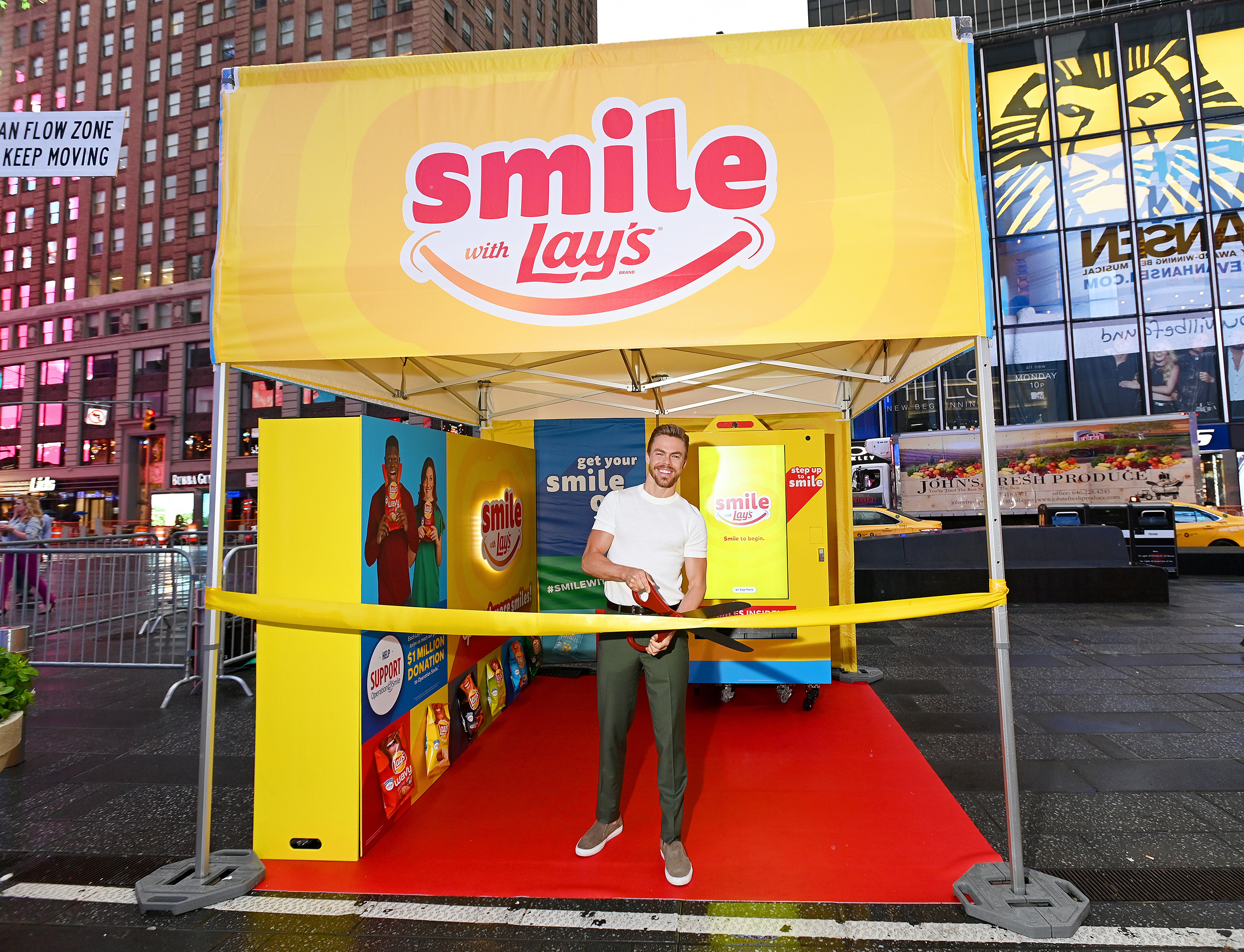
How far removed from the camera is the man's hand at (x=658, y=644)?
3125 millimetres

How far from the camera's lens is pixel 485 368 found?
19.9ft

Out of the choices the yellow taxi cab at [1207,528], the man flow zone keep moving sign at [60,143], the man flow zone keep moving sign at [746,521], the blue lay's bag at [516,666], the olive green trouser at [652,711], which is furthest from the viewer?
the yellow taxi cab at [1207,528]

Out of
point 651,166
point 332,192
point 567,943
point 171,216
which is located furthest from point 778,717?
point 171,216

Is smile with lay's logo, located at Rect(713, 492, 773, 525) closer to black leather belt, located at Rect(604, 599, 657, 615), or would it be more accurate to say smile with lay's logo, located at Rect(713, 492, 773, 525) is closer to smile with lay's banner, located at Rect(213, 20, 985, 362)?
black leather belt, located at Rect(604, 599, 657, 615)

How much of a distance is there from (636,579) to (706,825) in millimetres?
1618

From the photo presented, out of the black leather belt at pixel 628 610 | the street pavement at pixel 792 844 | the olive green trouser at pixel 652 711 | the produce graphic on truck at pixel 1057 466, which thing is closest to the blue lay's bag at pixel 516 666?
the street pavement at pixel 792 844

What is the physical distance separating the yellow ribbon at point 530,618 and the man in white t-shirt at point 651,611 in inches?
8.2

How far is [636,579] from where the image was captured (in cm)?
316

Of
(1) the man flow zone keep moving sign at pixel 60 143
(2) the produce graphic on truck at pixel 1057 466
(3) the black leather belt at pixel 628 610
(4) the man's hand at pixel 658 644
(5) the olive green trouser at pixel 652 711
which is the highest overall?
(1) the man flow zone keep moving sign at pixel 60 143

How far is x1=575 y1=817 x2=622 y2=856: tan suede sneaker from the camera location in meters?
3.36

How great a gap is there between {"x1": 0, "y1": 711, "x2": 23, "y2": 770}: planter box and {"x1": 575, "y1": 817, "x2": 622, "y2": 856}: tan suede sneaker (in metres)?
4.22

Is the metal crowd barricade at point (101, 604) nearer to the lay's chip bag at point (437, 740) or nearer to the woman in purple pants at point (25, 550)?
the woman in purple pants at point (25, 550)

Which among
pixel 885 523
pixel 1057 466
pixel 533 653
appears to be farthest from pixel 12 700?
pixel 1057 466

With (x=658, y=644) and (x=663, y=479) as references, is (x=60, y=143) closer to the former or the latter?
(x=663, y=479)
